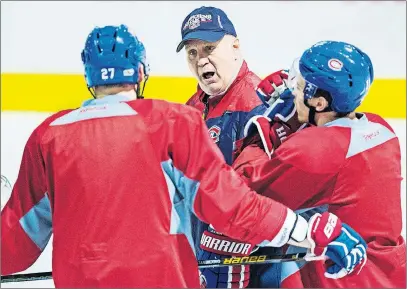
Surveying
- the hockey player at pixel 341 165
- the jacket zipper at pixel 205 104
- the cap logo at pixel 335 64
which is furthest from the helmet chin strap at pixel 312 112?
the jacket zipper at pixel 205 104

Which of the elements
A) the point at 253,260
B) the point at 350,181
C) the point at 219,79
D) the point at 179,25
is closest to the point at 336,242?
the point at 350,181

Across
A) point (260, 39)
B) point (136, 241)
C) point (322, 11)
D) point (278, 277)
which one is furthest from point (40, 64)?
point (136, 241)

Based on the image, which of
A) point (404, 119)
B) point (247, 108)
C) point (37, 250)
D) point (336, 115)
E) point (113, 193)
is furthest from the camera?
point (404, 119)

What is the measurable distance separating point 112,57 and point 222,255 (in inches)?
29.6

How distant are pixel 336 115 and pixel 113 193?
0.69m

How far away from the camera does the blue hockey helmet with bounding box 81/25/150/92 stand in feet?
6.76

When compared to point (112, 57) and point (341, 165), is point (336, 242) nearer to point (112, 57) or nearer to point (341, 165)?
point (341, 165)

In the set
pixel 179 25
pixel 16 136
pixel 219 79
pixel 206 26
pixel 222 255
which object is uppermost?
pixel 206 26

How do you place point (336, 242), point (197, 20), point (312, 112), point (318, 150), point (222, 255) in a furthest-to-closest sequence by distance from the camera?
point (197, 20), point (222, 255), point (312, 112), point (318, 150), point (336, 242)

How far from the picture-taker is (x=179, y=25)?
15.0ft

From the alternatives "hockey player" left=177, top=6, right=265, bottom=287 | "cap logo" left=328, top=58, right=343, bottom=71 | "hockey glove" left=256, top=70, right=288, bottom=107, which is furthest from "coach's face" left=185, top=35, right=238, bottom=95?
"cap logo" left=328, top=58, right=343, bottom=71

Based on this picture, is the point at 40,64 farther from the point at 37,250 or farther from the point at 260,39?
the point at 37,250

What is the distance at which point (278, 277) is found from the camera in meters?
2.48

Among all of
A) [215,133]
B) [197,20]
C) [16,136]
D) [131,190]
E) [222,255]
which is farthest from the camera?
[16,136]
